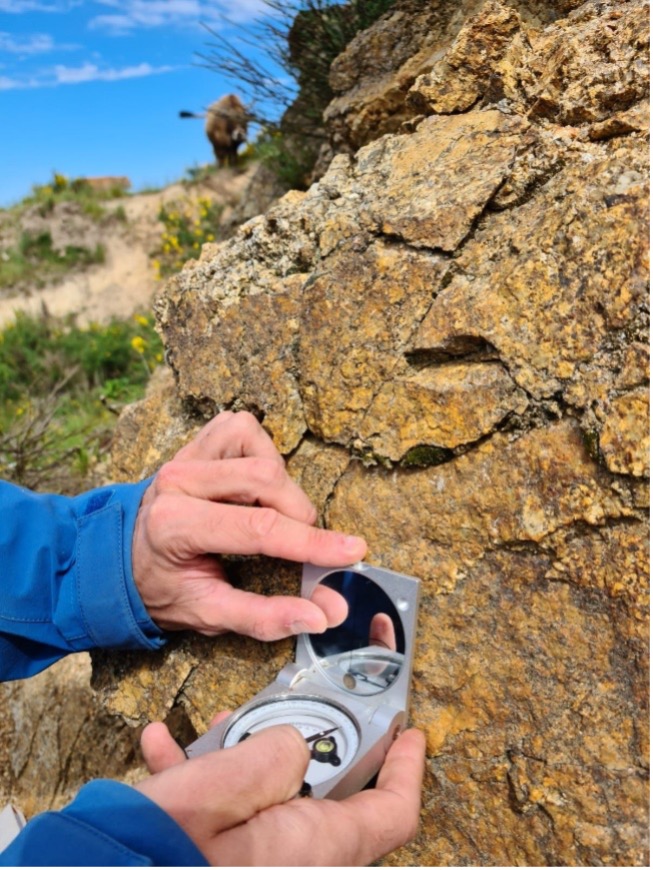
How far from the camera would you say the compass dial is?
126 centimetres

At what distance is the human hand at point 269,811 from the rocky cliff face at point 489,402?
0.90ft

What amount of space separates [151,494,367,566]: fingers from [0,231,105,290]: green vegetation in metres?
11.2

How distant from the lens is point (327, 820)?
3.53 feet

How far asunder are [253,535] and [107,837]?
596 millimetres

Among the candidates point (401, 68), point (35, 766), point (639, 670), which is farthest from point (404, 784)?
point (401, 68)

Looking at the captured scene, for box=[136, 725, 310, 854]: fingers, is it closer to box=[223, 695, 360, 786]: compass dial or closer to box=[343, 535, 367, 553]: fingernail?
box=[223, 695, 360, 786]: compass dial

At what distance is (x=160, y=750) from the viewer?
138 cm

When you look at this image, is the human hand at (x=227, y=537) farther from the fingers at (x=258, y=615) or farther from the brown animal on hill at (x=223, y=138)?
the brown animal on hill at (x=223, y=138)

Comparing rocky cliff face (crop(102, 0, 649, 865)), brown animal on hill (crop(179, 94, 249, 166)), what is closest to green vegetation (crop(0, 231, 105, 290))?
brown animal on hill (crop(179, 94, 249, 166))

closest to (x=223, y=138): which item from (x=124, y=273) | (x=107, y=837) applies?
(x=124, y=273)

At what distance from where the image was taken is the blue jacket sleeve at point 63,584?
158 cm

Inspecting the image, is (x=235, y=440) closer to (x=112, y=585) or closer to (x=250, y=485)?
(x=250, y=485)

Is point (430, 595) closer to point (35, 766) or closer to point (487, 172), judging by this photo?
point (487, 172)

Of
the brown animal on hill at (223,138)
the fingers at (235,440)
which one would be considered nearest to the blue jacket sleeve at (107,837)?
the fingers at (235,440)
